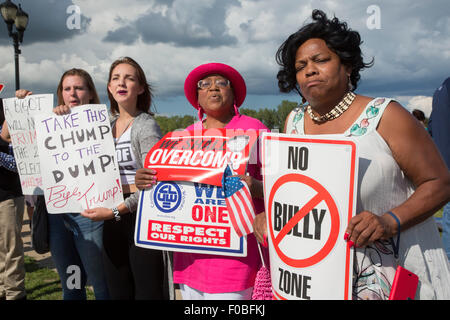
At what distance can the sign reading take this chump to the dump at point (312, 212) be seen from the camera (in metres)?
1.49

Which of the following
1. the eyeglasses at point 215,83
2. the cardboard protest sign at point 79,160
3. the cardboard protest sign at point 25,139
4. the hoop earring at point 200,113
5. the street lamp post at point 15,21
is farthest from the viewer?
the street lamp post at point 15,21

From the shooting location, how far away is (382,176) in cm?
153

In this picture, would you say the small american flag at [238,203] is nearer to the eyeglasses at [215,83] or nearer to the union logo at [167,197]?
the union logo at [167,197]

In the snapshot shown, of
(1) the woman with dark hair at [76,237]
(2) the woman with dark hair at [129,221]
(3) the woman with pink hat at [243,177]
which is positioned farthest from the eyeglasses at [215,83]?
(1) the woman with dark hair at [76,237]

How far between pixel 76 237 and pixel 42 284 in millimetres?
2657

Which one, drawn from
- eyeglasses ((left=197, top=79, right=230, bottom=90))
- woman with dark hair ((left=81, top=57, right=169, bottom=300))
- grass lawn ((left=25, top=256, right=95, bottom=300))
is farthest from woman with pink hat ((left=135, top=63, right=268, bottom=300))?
grass lawn ((left=25, top=256, right=95, bottom=300))

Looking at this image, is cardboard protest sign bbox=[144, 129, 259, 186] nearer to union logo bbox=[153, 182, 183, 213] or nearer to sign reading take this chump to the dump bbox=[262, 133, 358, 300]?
union logo bbox=[153, 182, 183, 213]

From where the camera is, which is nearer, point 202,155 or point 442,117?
point 202,155

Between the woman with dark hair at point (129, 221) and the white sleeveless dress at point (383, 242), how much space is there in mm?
1468

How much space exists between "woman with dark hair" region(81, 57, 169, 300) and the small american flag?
72 cm

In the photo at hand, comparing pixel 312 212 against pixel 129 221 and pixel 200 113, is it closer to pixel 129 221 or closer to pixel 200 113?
pixel 200 113

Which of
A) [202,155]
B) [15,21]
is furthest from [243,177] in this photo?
[15,21]

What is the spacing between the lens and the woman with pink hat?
6.98ft
